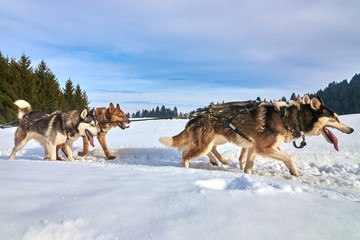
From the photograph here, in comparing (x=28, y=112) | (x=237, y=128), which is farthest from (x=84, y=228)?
(x=28, y=112)

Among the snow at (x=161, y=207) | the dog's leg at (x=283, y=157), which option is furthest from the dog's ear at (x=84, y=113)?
the dog's leg at (x=283, y=157)

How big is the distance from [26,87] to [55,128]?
23159 millimetres

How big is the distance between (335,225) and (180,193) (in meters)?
1.22

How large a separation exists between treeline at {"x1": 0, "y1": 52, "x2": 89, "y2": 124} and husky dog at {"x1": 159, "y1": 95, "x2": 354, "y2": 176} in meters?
24.6

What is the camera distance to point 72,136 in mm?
6133

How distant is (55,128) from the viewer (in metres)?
6.02

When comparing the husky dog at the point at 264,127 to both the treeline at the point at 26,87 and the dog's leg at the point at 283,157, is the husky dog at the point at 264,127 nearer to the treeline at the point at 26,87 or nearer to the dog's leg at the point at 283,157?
the dog's leg at the point at 283,157

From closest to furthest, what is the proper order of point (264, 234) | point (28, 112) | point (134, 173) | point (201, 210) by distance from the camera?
point (264, 234) < point (201, 210) < point (134, 173) < point (28, 112)

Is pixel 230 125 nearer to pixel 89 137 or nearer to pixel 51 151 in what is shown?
pixel 89 137

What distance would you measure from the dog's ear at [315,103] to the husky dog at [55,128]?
4678 mm

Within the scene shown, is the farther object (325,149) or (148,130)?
(148,130)

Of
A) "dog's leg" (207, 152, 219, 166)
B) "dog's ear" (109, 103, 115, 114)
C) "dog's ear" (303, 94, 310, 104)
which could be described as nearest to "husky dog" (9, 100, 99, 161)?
"dog's ear" (109, 103, 115, 114)

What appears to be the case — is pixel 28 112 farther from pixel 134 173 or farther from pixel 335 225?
pixel 335 225

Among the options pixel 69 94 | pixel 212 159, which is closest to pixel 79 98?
pixel 69 94
